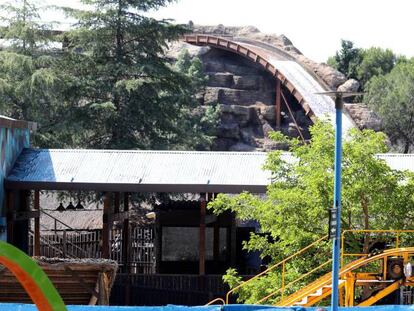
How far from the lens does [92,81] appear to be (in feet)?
124

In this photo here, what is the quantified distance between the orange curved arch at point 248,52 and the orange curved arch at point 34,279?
47.6 metres

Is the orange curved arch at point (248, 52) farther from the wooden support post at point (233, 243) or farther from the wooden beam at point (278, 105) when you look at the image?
the wooden support post at point (233, 243)

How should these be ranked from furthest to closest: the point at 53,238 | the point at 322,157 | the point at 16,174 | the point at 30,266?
1. the point at 53,238
2. the point at 16,174
3. the point at 322,157
4. the point at 30,266

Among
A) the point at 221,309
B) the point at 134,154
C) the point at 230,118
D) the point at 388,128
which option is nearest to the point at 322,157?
the point at 221,309

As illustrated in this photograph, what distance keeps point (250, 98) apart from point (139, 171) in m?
36.7

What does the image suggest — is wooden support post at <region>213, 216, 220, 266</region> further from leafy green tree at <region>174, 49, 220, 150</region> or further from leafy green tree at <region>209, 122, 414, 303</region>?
leafy green tree at <region>174, 49, 220, 150</region>

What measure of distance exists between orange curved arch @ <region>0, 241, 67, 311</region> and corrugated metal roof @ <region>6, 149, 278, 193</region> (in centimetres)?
1590

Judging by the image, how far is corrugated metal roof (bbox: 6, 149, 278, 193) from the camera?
2364 cm

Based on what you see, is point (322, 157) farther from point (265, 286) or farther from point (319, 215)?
point (265, 286)

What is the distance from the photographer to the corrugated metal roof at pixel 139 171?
2364cm

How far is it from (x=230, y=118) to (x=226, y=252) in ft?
101

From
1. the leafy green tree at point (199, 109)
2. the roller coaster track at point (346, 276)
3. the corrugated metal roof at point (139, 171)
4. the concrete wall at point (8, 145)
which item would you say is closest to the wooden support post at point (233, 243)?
the corrugated metal roof at point (139, 171)

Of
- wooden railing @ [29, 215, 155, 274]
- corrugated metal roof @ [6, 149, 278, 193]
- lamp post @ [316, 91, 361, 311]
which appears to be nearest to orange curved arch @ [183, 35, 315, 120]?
wooden railing @ [29, 215, 155, 274]

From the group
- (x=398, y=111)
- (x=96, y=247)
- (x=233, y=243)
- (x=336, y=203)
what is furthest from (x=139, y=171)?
(x=398, y=111)
